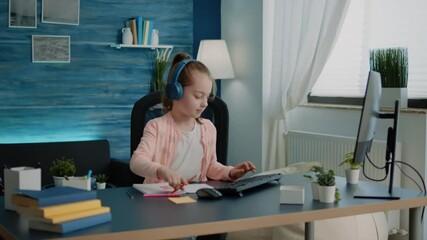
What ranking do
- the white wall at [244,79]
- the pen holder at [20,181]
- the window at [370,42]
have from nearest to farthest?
1. the pen holder at [20,181]
2. the window at [370,42]
3. the white wall at [244,79]

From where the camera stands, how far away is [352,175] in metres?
2.58

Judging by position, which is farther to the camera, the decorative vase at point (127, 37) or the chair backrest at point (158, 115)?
the decorative vase at point (127, 37)

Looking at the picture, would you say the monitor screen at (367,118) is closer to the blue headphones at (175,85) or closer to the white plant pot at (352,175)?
the white plant pot at (352,175)

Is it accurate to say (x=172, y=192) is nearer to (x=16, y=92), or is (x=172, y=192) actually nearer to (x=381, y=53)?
(x=381, y=53)

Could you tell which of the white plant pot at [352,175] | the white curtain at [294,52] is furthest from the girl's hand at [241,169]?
the white curtain at [294,52]

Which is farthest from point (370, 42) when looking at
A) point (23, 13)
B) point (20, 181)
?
point (20, 181)

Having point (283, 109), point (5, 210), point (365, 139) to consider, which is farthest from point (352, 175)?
point (283, 109)

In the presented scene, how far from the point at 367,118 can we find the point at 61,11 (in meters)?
3.42

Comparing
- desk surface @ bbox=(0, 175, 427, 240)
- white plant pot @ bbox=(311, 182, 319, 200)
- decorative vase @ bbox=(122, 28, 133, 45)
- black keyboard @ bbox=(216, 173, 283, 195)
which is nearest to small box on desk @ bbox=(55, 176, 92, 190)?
desk surface @ bbox=(0, 175, 427, 240)

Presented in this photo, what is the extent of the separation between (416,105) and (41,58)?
9.11ft

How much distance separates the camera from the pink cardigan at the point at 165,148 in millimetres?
2521

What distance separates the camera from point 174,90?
8.27 feet

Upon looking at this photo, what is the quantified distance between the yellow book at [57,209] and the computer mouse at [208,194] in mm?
447

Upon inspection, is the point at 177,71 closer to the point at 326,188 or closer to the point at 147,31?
the point at 326,188
